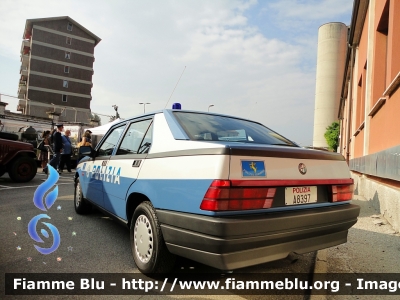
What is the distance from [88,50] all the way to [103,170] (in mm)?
53618

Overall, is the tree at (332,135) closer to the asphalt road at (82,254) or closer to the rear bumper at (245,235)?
the asphalt road at (82,254)

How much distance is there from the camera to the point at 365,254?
10.7 ft

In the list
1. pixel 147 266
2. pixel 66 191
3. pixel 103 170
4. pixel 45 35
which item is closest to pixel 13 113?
pixel 66 191

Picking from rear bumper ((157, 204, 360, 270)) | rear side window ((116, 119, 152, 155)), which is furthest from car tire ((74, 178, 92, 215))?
rear bumper ((157, 204, 360, 270))

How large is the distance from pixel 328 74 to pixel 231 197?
53.3 metres

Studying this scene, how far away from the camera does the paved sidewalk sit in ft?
9.38

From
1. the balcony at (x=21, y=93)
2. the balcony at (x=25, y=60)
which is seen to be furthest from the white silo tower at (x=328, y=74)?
the balcony at (x=21, y=93)

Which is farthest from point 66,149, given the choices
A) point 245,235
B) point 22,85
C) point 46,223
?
point 22,85

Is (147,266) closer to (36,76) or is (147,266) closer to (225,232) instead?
(225,232)

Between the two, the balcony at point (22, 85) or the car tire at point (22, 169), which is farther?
the balcony at point (22, 85)

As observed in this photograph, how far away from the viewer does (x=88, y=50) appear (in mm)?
51062

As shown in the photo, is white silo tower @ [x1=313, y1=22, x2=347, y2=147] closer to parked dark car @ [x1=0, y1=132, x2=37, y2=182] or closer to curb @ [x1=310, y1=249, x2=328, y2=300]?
parked dark car @ [x1=0, y1=132, x2=37, y2=182]

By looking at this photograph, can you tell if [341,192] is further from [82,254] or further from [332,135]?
[332,135]

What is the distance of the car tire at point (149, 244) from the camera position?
7.84ft
